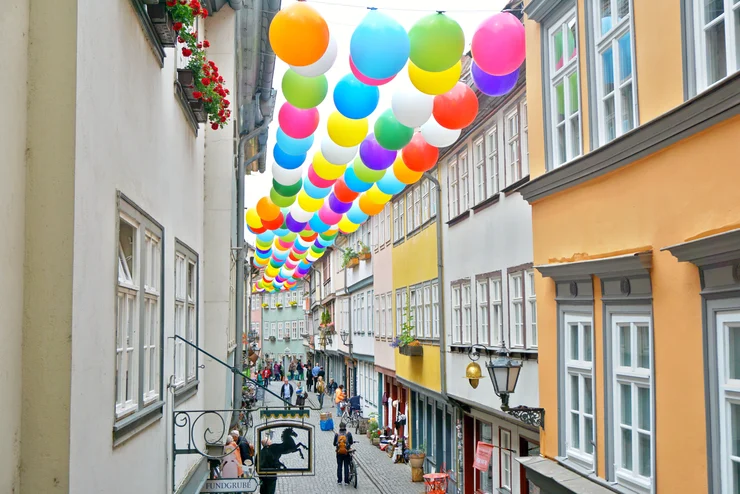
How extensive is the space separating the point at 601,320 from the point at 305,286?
7895 cm

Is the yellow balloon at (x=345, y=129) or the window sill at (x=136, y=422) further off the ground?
the yellow balloon at (x=345, y=129)

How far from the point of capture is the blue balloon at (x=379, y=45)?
963cm

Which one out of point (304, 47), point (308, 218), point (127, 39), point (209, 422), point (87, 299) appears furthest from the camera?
point (308, 218)

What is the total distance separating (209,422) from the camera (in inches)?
537

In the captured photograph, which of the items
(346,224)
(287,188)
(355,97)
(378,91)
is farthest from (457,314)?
(355,97)

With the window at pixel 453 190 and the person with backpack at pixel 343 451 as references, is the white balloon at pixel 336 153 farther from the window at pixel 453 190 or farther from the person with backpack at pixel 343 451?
the person with backpack at pixel 343 451

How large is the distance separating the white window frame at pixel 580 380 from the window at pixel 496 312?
6.44 metres

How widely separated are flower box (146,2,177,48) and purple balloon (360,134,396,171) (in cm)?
655

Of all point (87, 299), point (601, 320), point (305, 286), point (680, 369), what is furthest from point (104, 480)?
point (305, 286)

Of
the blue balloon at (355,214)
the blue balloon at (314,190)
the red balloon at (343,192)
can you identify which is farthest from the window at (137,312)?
the blue balloon at (355,214)

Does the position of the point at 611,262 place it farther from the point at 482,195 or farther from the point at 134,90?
the point at 482,195

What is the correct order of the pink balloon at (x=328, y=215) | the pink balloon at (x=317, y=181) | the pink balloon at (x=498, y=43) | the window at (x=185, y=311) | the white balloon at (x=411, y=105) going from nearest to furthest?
the window at (x=185, y=311), the pink balloon at (x=498, y=43), the white balloon at (x=411, y=105), the pink balloon at (x=317, y=181), the pink balloon at (x=328, y=215)

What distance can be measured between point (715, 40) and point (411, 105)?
532cm

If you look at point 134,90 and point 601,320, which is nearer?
point 134,90
